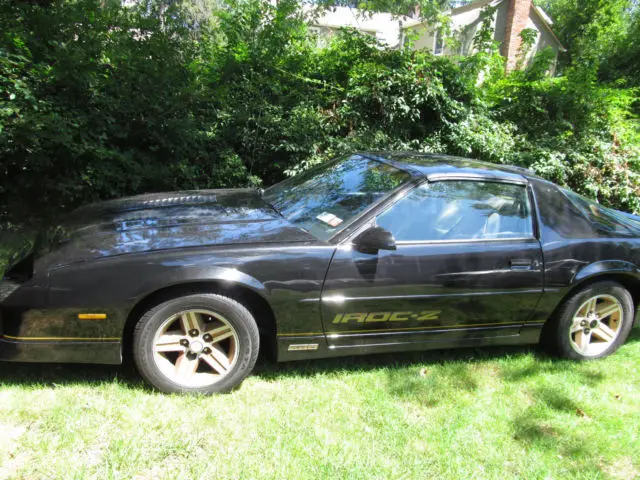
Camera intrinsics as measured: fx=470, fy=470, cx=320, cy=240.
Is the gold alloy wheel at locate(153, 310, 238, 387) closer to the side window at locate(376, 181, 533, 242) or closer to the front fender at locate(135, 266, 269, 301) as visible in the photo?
the front fender at locate(135, 266, 269, 301)

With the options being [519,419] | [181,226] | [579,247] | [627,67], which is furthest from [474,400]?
[627,67]

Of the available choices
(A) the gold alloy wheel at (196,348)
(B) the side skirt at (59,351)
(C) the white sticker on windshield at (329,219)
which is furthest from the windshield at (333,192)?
(B) the side skirt at (59,351)

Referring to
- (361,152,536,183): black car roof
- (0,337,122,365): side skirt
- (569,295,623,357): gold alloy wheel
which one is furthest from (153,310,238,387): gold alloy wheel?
(569,295,623,357): gold alloy wheel

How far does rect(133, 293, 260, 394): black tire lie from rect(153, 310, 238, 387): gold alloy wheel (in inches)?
0.8

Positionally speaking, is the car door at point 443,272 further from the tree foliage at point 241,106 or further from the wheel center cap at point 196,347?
the tree foliage at point 241,106

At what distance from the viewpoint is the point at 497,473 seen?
90.1 inches

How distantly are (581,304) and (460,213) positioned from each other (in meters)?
1.13

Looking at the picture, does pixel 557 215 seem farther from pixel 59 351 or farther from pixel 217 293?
pixel 59 351

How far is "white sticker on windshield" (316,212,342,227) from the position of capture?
2949mm

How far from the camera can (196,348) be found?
8.64ft

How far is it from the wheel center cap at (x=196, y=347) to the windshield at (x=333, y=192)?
927mm

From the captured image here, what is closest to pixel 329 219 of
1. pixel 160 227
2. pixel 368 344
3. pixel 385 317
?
pixel 385 317

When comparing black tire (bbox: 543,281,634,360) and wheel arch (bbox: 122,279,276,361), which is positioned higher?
wheel arch (bbox: 122,279,276,361)

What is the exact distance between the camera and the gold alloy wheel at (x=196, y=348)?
102 inches
